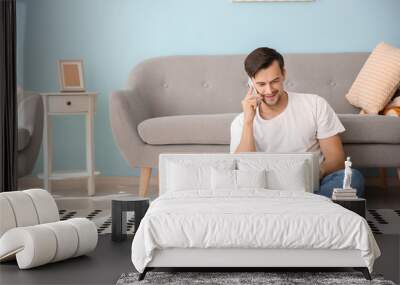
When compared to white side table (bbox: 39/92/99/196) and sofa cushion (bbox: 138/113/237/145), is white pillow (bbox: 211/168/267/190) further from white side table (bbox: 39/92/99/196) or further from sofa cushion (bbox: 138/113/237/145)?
white side table (bbox: 39/92/99/196)

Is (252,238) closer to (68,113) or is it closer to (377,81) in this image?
(377,81)

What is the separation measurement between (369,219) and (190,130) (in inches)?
45.8

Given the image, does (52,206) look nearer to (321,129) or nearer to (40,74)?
(321,129)

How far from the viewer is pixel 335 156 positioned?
3592mm

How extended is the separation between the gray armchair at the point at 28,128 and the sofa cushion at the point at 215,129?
765 mm

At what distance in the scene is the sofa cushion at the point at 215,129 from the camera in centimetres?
437

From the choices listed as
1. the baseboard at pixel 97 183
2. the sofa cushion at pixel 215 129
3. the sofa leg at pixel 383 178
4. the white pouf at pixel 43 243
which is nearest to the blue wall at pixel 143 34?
the baseboard at pixel 97 183

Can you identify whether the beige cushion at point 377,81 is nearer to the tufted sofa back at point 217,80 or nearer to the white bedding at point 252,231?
the tufted sofa back at point 217,80

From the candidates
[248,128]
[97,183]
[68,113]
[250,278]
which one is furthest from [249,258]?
[97,183]

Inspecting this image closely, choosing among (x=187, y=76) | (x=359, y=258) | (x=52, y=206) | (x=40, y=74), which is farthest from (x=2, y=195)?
(x=40, y=74)

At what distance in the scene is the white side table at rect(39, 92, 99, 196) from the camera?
17.0 feet

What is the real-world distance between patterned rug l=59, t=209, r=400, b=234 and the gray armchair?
66cm

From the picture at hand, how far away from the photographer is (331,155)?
11.8ft

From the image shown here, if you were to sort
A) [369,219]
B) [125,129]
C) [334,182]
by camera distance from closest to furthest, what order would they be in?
[334,182] < [369,219] < [125,129]
